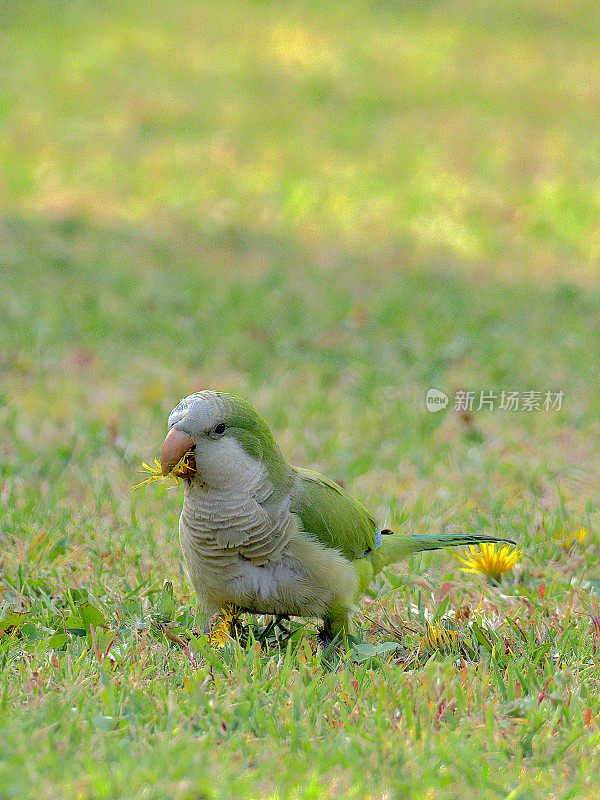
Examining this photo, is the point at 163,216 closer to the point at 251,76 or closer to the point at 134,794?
the point at 251,76

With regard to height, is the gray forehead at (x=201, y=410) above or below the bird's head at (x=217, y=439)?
above

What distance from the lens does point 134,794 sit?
1.75m

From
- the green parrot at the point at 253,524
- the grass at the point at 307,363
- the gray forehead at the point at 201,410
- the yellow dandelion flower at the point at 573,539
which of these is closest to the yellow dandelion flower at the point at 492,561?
the grass at the point at 307,363

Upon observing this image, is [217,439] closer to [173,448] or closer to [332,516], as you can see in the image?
[173,448]

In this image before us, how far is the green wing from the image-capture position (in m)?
2.50

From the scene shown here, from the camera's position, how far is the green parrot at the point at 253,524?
2.30 metres

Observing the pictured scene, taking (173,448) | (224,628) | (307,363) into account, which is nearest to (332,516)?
(224,628)

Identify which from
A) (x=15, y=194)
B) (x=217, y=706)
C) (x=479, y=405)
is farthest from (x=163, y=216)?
(x=217, y=706)

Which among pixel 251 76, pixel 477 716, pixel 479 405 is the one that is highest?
pixel 251 76

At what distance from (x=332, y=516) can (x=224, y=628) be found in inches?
17.4

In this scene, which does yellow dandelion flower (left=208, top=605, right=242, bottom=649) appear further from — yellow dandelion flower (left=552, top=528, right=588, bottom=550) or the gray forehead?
yellow dandelion flower (left=552, top=528, right=588, bottom=550)

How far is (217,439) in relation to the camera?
2.30m

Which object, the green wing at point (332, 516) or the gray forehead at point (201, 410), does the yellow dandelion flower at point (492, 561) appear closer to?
the green wing at point (332, 516)

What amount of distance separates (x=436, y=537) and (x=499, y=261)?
595cm
